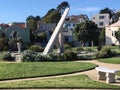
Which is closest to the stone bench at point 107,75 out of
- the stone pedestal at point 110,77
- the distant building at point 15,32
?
the stone pedestal at point 110,77

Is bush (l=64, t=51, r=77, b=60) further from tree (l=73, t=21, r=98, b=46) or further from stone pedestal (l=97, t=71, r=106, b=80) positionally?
tree (l=73, t=21, r=98, b=46)

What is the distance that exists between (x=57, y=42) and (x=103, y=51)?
5136mm

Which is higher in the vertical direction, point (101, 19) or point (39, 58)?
point (101, 19)

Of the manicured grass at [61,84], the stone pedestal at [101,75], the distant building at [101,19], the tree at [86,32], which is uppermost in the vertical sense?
the distant building at [101,19]

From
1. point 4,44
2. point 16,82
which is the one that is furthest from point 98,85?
point 4,44

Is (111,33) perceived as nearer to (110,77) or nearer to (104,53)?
(104,53)

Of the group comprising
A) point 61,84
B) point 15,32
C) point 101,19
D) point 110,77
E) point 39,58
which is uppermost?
point 101,19

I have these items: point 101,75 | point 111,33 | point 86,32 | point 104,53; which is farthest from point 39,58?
point 111,33

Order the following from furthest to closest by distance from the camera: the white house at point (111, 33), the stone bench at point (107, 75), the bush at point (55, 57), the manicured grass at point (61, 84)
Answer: the white house at point (111, 33) < the bush at point (55, 57) < the stone bench at point (107, 75) < the manicured grass at point (61, 84)

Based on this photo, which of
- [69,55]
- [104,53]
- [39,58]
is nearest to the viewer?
[39,58]

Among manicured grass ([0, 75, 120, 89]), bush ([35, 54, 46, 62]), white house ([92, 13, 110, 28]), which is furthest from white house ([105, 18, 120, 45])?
manicured grass ([0, 75, 120, 89])

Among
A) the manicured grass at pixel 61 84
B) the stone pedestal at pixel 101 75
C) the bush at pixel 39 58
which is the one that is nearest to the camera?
the manicured grass at pixel 61 84

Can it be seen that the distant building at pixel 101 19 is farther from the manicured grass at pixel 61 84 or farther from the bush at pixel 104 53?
the manicured grass at pixel 61 84

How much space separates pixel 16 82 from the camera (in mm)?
Answer: 18094
